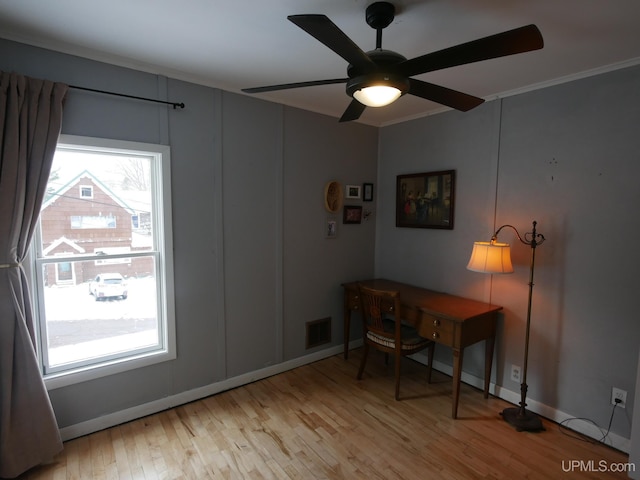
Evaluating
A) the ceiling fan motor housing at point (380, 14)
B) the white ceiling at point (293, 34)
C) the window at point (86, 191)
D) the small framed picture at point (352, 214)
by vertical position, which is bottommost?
the small framed picture at point (352, 214)

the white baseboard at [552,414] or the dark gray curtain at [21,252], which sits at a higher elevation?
the dark gray curtain at [21,252]

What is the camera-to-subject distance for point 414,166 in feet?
10.9

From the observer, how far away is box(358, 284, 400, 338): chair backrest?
2.71 metres

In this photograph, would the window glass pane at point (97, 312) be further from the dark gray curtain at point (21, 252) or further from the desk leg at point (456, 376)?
the desk leg at point (456, 376)

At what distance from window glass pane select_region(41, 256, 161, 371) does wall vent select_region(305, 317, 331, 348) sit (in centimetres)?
135

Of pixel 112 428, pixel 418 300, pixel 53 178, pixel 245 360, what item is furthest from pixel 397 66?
pixel 112 428

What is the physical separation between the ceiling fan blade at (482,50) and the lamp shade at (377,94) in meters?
0.08

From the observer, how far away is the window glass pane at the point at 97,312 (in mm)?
2154

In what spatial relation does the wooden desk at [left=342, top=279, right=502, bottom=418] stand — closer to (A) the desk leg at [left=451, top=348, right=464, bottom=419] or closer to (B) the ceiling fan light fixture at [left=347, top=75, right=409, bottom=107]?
(A) the desk leg at [left=451, top=348, right=464, bottom=419]

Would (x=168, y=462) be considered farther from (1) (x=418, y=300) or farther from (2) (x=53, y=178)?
(1) (x=418, y=300)

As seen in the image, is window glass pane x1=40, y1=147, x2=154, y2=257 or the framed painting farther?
the framed painting

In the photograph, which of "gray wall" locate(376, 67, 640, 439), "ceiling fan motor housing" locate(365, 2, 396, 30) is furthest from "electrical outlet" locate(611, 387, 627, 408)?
"ceiling fan motor housing" locate(365, 2, 396, 30)

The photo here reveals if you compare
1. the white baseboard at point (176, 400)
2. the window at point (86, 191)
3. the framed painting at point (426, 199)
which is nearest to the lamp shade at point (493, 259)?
the framed painting at point (426, 199)

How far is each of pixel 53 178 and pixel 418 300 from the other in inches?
107
